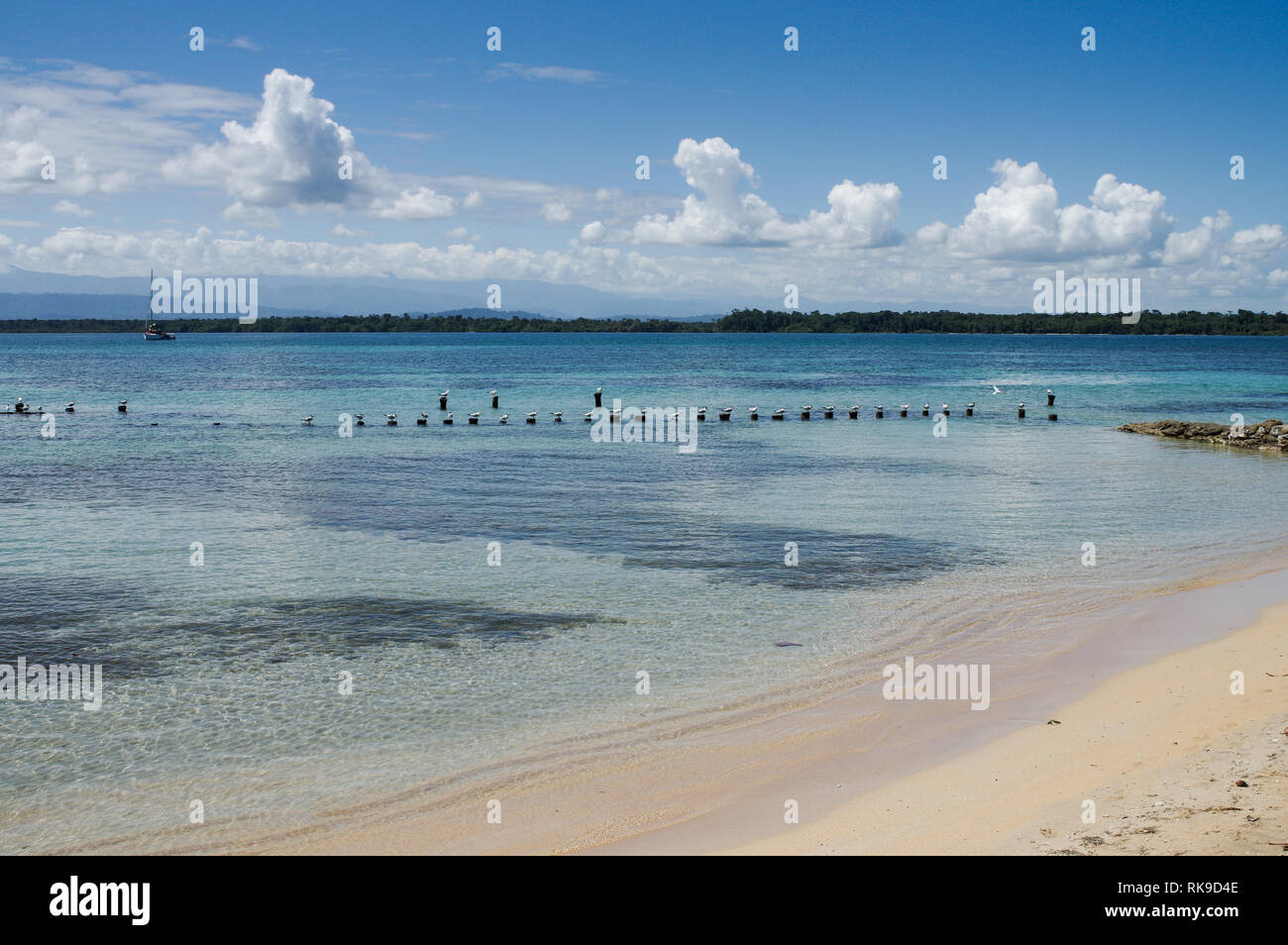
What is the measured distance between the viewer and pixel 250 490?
30.1 metres

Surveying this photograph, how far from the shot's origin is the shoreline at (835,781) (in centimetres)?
915

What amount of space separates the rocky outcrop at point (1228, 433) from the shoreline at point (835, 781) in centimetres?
3342

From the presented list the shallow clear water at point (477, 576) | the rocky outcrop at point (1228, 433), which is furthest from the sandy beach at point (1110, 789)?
the rocky outcrop at point (1228, 433)

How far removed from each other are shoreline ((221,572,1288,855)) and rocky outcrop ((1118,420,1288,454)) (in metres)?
33.4

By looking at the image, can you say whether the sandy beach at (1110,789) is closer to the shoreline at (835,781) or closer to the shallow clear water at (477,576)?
the shoreline at (835,781)

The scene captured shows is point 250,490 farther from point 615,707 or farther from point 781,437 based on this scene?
point 781,437

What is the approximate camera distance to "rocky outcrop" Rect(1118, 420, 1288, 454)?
42.7m

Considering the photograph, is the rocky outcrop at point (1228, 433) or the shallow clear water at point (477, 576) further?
the rocky outcrop at point (1228, 433)
